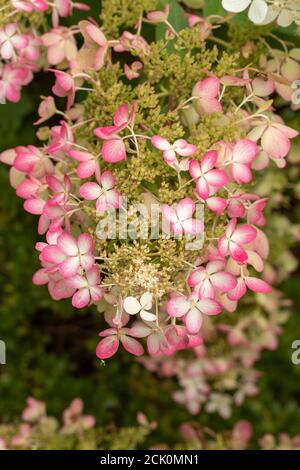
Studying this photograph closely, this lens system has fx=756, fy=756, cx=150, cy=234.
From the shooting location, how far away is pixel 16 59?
120 cm

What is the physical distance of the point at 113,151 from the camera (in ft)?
3.06

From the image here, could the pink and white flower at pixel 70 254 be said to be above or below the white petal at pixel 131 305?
above

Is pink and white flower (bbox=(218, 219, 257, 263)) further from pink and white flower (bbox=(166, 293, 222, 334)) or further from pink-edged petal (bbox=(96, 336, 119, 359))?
pink-edged petal (bbox=(96, 336, 119, 359))

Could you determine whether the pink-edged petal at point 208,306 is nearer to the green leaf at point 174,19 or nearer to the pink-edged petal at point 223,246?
the pink-edged petal at point 223,246

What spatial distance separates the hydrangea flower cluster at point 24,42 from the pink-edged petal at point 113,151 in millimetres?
299

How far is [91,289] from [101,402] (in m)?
1.02

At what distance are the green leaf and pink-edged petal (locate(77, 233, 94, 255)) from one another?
369 millimetres

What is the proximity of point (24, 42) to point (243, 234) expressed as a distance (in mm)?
481

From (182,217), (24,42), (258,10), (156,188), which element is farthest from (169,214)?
(24,42)

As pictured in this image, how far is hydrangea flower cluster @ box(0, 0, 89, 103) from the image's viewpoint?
45.9 inches

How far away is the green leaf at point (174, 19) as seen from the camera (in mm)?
1128

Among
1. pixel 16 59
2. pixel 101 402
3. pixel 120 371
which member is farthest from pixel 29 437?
pixel 16 59

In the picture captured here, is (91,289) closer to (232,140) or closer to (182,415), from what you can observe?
(232,140)

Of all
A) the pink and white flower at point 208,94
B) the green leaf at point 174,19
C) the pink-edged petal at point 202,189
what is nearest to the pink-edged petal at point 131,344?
the pink-edged petal at point 202,189
